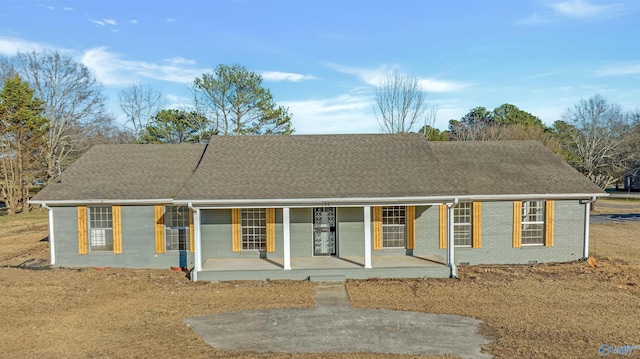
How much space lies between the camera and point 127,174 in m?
15.1

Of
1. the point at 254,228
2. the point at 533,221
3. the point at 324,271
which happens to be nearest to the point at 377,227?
the point at 324,271

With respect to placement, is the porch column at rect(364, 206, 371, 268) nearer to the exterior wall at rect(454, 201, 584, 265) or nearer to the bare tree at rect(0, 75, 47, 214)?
the exterior wall at rect(454, 201, 584, 265)

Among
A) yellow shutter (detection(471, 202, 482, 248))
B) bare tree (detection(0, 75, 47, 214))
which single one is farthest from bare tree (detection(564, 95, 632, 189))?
bare tree (detection(0, 75, 47, 214))

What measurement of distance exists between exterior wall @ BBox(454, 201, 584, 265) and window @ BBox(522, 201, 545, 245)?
315 millimetres

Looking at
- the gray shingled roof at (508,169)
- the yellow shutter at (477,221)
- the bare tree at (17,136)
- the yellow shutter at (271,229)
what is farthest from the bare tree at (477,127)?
the bare tree at (17,136)

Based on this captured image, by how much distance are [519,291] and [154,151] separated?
15026mm

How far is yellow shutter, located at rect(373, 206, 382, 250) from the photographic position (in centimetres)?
1414

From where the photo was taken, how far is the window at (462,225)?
14383 millimetres

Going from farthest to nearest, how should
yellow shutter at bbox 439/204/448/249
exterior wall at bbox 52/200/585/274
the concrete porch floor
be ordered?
yellow shutter at bbox 439/204/448/249 < exterior wall at bbox 52/200/585/274 < the concrete porch floor

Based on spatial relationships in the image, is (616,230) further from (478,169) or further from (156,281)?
(156,281)

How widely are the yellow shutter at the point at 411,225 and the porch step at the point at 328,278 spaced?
3295 millimetres

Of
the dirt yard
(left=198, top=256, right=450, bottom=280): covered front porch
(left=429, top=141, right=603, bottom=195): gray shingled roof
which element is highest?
(left=429, top=141, right=603, bottom=195): gray shingled roof

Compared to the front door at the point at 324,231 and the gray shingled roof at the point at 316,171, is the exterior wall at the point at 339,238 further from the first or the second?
the gray shingled roof at the point at 316,171

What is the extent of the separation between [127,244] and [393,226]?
32.0 feet
